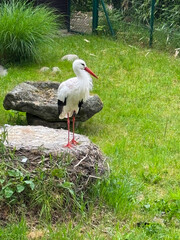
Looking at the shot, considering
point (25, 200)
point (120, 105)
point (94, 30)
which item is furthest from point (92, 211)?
point (94, 30)

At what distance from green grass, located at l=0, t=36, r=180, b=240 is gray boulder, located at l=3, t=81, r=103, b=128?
1.35ft

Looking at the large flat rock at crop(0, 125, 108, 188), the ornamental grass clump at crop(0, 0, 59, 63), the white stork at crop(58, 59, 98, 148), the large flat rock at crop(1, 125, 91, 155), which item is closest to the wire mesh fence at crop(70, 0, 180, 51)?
the ornamental grass clump at crop(0, 0, 59, 63)

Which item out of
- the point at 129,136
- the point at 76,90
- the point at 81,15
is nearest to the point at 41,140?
the point at 76,90

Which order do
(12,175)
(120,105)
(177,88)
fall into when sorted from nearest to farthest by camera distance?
1. (12,175)
2. (120,105)
3. (177,88)

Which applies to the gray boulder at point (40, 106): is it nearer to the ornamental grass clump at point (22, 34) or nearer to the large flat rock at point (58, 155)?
the large flat rock at point (58, 155)

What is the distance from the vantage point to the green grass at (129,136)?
16.0 ft

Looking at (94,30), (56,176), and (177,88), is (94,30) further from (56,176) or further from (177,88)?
(56,176)

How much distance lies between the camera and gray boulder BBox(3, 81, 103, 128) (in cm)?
729

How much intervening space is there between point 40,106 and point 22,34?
146 inches

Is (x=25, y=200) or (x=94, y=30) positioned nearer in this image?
(x=25, y=200)

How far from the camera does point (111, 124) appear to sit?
26.6 feet

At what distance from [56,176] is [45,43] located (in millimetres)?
6502

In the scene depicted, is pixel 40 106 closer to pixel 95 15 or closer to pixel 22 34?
pixel 22 34

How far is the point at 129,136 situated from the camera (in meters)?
7.59
